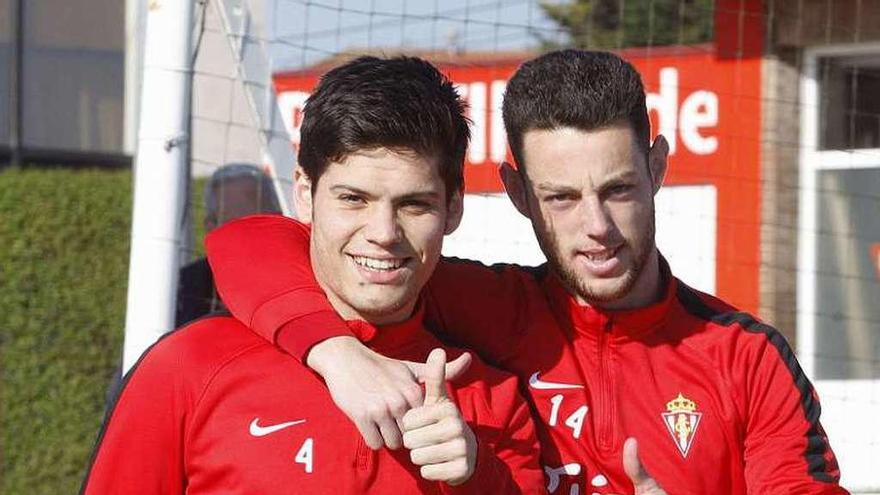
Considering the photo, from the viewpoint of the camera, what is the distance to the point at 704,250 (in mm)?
7508

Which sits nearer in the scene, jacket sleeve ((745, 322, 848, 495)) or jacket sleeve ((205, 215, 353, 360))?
jacket sleeve ((205, 215, 353, 360))

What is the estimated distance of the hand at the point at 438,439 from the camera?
2.40 m

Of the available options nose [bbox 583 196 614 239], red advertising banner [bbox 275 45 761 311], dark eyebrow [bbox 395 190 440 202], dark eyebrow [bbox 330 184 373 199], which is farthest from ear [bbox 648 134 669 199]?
red advertising banner [bbox 275 45 761 311]

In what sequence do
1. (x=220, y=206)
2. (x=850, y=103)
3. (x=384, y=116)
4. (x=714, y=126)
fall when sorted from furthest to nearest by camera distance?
(x=714, y=126) < (x=850, y=103) < (x=220, y=206) < (x=384, y=116)

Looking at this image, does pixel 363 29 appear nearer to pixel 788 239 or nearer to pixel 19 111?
pixel 788 239

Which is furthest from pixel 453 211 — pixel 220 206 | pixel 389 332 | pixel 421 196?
pixel 220 206

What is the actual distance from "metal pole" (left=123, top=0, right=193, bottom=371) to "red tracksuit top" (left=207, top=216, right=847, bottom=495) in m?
0.71

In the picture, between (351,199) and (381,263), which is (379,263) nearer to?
(381,263)

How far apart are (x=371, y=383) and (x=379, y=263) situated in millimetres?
243

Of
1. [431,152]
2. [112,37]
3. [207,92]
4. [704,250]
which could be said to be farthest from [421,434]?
[112,37]

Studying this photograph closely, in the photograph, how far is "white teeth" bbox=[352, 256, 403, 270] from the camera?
2648 millimetres

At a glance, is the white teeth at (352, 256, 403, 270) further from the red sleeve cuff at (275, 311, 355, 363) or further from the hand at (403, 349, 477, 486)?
the hand at (403, 349, 477, 486)

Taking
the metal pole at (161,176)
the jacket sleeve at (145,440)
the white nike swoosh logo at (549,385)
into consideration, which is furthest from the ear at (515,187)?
the metal pole at (161,176)

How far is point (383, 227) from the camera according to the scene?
2619 millimetres
